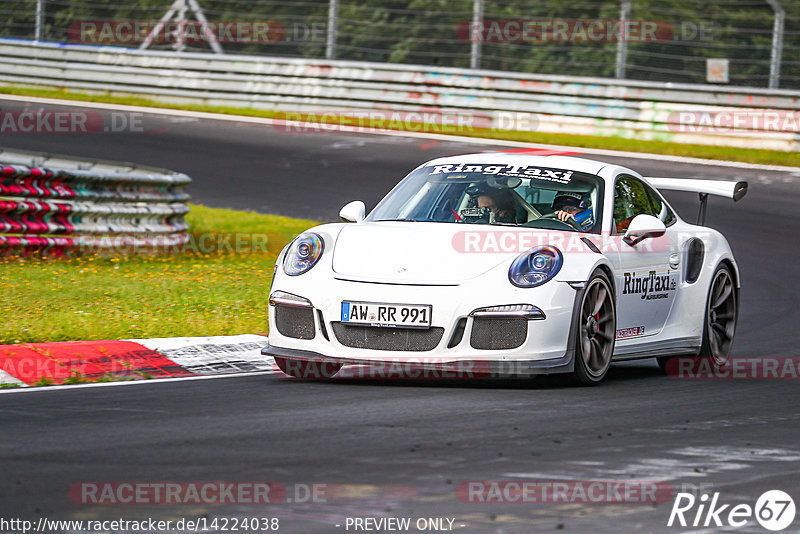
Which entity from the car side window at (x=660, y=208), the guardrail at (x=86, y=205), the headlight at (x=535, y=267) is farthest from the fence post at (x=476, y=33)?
the headlight at (x=535, y=267)

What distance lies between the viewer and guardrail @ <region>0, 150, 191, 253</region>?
41.6 ft

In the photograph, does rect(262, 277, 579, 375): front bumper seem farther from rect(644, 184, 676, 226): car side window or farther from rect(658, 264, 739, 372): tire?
rect(658, 264, 739, 372): tire

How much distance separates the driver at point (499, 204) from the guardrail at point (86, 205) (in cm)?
557

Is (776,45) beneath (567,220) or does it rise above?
above

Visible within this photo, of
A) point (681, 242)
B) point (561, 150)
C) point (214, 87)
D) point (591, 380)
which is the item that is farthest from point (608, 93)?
point (591, 380)

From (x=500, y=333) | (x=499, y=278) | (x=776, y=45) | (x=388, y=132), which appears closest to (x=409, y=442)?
(x=500, y=333)

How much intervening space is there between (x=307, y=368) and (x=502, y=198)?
1559mm

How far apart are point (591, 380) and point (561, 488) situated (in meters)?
2.84

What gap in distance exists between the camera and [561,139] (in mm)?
21578

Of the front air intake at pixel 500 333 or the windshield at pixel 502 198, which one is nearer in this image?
the front air intake at pixel 500 333

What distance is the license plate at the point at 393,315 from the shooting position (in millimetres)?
7336

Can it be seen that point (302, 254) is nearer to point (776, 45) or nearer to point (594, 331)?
point (594, 331)

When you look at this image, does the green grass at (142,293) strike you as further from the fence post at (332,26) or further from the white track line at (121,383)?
the fence post at (332,26)

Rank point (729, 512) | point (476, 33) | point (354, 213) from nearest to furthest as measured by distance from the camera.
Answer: point (729, 512) < point (354, 213) < point (476, 33)
